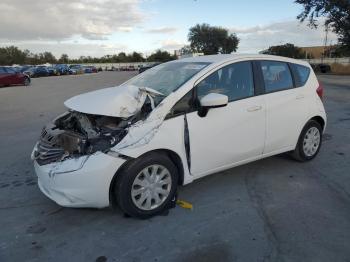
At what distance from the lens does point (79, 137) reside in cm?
374

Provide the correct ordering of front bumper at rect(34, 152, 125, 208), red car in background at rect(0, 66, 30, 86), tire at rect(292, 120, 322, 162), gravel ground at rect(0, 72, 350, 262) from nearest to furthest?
gravel ground at rect(0, 72, 350, 262), front bumper at rect(34, 152, 125, 208), tire at rect(292, 120, 322, 162), red car in background at rect(0, 66, 30, 86)

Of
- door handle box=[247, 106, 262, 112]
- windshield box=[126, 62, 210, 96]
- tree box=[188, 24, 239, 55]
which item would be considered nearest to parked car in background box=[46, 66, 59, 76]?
tree box=[188, 24, 239, 55]

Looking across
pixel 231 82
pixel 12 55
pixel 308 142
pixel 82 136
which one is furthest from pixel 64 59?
pixel 82 136

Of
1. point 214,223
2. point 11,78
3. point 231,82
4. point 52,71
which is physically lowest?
point 52,71

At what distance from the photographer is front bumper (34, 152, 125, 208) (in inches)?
139

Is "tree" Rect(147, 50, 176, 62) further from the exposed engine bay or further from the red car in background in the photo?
the exposed engine bay

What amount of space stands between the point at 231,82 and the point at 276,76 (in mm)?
902

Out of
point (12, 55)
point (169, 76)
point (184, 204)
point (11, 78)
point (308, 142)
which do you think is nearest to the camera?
point (184, 204)

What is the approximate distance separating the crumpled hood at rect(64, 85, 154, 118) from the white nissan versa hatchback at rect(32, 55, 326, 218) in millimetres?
11

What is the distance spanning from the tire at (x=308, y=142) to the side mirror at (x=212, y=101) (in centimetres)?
195

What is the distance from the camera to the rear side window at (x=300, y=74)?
533 cm

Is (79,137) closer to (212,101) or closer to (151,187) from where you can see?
(151,187)

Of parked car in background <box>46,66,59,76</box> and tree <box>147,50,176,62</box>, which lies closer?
parked car in background <box>46,66,59,76</box>

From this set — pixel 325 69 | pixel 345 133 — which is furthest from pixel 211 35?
pixel 345 133
